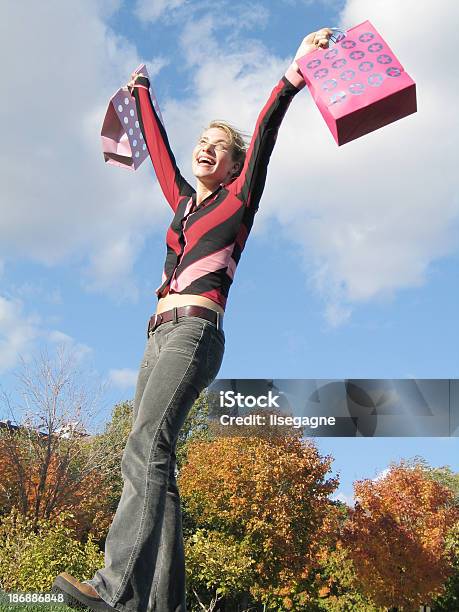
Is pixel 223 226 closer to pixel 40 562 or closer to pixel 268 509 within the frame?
pixel 40 562

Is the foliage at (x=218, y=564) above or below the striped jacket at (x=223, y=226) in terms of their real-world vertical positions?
above

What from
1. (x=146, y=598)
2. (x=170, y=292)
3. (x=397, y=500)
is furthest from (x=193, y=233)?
(x=397, y=500)

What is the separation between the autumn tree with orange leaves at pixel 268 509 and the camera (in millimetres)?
26875

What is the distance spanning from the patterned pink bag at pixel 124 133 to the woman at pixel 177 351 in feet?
1.99

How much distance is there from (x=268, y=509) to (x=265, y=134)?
81.8 feet

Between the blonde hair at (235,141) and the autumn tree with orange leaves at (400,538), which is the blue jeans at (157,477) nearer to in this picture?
the blonde hair at (235,141)

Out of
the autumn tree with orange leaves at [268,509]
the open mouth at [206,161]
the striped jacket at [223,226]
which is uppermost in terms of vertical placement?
the autumn tree with orange leaves at [268,509]

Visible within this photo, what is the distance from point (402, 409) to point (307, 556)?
662 cm

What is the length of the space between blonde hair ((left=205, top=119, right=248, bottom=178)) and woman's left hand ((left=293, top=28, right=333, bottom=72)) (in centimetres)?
52

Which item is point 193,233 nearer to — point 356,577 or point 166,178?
point 166,178

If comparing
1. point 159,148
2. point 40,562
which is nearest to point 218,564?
point 40,562

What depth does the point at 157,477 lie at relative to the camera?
9.91 ft

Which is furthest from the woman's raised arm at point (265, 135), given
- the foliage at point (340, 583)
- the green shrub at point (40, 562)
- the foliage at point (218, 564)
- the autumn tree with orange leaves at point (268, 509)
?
the foliage at point (340, 583)

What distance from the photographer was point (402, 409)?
2808cm
